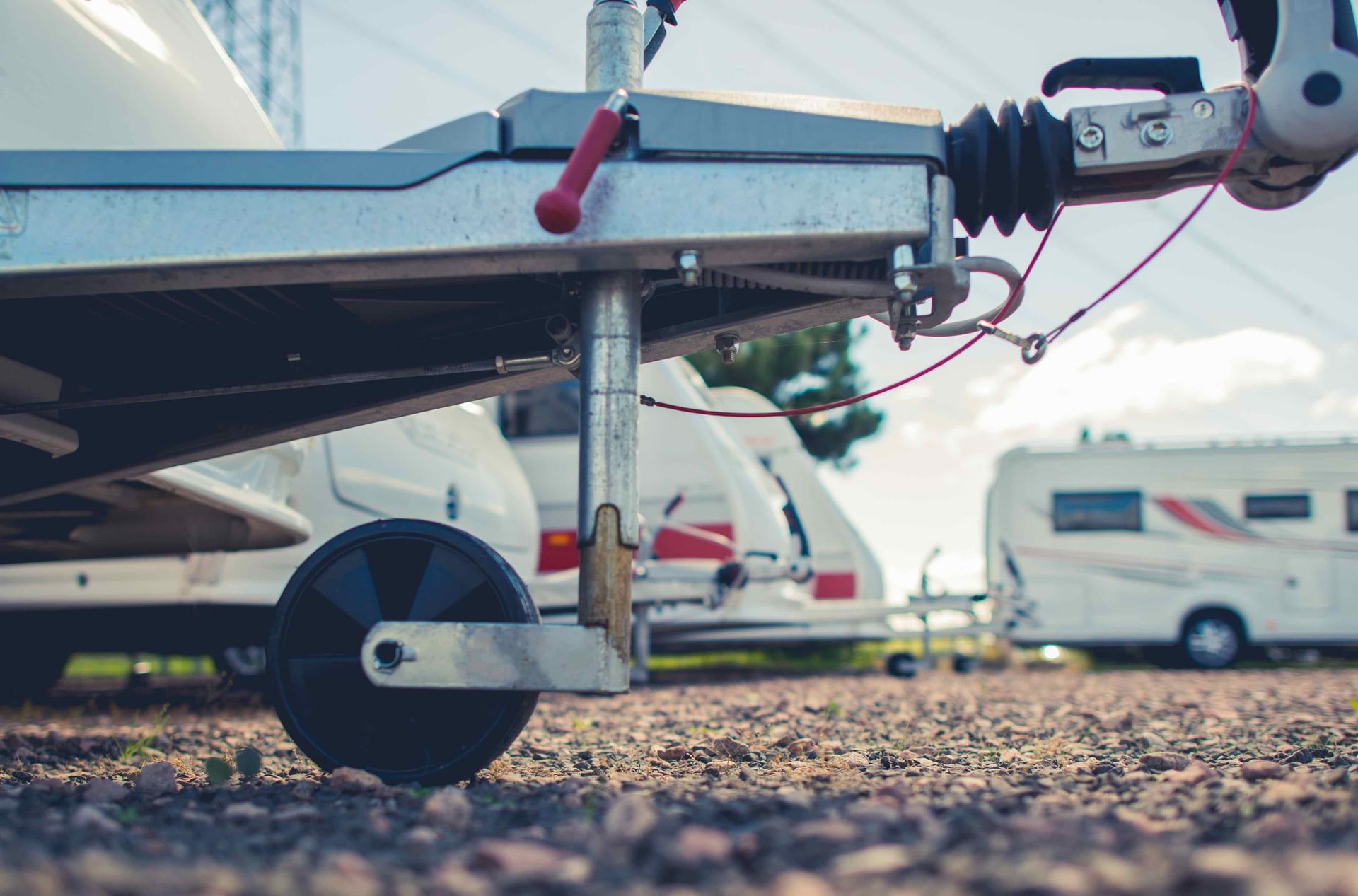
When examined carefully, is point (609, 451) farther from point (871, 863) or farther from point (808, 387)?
point (808, 387)

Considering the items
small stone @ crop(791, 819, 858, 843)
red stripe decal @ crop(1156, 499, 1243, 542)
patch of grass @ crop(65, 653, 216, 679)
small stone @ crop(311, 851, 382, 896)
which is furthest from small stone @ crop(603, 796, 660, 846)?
red stripe decal @ crop(1156, 499, 1243, 542)

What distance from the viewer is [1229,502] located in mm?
13602

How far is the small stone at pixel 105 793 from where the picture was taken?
212 cm

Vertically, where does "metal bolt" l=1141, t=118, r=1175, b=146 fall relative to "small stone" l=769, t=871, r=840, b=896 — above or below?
above

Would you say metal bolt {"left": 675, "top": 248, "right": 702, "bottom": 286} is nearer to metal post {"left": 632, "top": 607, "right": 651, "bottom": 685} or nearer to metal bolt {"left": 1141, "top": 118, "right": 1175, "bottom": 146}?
metal bolt {"left": 1141, "top": 118, "right": 1175, "bottom": 146}

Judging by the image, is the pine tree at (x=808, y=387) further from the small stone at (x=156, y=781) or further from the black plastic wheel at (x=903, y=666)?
the small stone at (x=156, y=781)

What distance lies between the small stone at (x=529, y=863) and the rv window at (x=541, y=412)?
290 inches

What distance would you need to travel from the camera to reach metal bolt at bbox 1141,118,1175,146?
7.20 feet

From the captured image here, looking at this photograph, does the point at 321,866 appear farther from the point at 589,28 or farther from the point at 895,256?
the point at 589,28

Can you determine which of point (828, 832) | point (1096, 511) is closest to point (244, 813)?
point (828, 832)

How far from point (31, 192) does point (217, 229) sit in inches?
15.0

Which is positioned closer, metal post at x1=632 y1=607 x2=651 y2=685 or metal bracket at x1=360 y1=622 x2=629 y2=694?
metal bracket at x1=360 y1=622 x2=629 y2=694

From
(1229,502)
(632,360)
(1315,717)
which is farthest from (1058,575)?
(632,360)

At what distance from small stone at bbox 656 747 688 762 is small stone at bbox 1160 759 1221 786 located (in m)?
1.15
